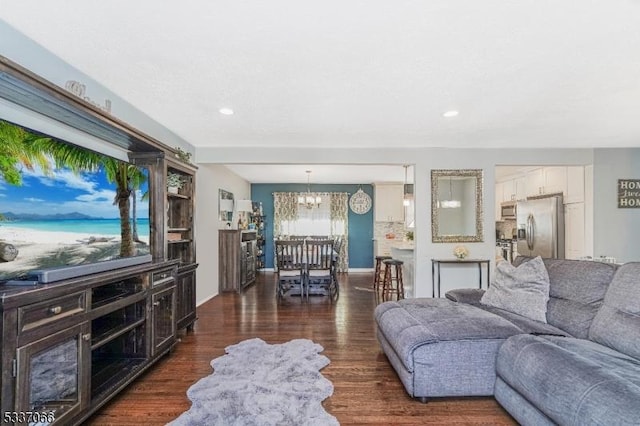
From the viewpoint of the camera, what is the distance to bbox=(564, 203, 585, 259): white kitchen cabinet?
5.09 m

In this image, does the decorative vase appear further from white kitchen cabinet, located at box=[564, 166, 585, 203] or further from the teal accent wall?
the teal accent wall

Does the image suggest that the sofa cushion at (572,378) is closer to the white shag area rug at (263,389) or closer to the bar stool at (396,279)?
the white shag area rug at (263,389)

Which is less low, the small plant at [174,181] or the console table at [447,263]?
the small plant at [174,181]

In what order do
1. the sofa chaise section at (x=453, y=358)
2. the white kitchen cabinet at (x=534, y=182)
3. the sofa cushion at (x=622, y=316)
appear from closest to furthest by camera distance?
1. the sofa cushion at (x=622, y=316)
2. the sofa chaise section at (x=453, y=358)
3. the white kitchen cabinet at (x=534, y=182)

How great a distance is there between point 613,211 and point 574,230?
0.54 metres

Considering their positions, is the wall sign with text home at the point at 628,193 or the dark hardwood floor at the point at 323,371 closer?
the dark hardwood floor at the point at 323,371

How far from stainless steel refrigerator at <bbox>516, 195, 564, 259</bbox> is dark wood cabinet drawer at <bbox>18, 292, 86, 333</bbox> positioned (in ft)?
19.7

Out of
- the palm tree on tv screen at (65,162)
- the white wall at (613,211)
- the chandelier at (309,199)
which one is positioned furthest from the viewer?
the chandelier at (309,199)

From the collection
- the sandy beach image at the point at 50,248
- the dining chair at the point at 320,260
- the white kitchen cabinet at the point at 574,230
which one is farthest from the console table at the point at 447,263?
the sandy beach image at the point at 50,248

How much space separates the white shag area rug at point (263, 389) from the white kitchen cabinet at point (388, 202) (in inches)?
232

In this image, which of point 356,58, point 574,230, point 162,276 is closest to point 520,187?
point 574,230

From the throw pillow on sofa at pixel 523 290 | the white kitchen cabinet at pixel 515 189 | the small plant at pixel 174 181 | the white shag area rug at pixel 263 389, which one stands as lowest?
the white shag area rug at pixel 263 389

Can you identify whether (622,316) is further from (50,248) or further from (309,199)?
(309,199)

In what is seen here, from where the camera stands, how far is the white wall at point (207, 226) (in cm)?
524
